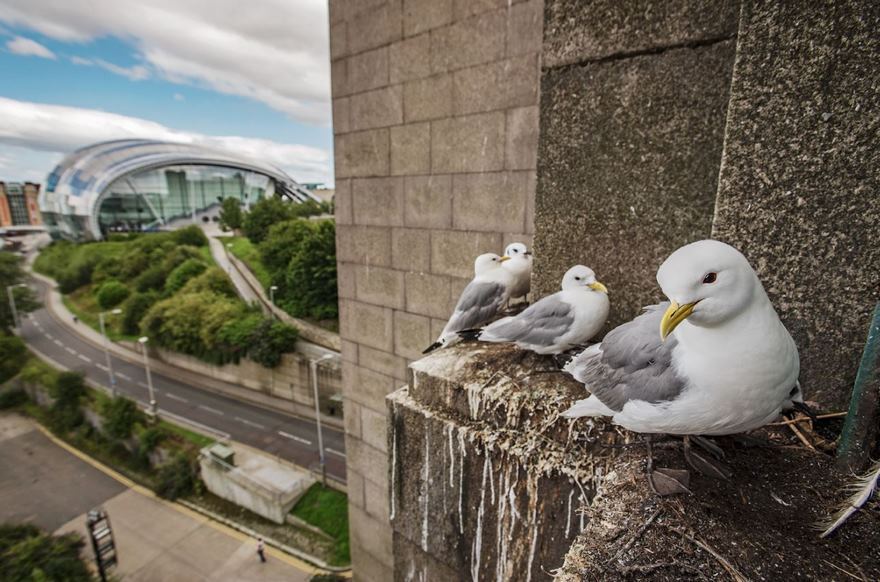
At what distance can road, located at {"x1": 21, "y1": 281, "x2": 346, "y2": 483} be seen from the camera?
67.7 feet

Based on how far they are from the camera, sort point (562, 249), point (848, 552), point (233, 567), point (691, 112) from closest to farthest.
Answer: point (848, 552)
point (691, 112)
point (562, 249)
point (233, 567)

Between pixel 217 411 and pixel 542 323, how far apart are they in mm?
27253

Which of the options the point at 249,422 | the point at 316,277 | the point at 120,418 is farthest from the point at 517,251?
the point at 120,418

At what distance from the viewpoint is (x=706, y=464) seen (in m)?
1.47

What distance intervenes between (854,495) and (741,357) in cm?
48

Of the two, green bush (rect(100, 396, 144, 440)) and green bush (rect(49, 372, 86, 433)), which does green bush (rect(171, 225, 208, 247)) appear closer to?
green bush (rect(49, 372, 86, 433))

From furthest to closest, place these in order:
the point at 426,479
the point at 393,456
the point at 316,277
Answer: the point at 316,277, the point at 393,456, the point at 426,479

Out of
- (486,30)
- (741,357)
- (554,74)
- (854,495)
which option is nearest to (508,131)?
(486,30)

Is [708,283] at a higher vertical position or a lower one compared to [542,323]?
higher

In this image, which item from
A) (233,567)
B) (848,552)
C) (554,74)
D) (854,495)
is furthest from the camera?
(233,567)

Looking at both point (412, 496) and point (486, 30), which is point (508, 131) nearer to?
point (486, 30)

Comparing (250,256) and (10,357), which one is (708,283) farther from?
(10,357)

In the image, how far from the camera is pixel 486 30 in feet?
12.2

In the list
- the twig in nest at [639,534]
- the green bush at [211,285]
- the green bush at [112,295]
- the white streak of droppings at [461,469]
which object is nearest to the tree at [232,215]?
the green bush at [112,295]
